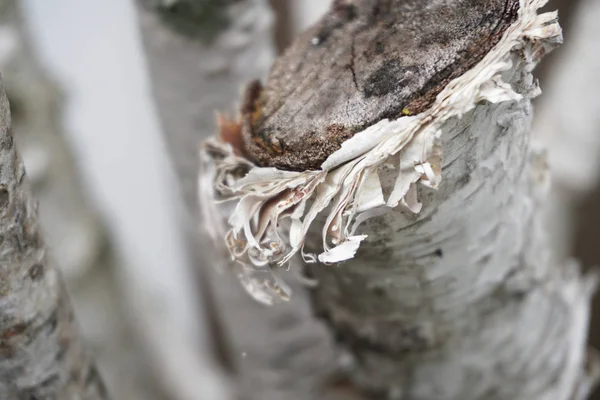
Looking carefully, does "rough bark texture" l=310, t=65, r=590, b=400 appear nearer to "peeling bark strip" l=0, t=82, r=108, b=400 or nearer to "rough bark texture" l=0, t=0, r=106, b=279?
"peeling bark strip" l=0, t=82, r=108, b=400

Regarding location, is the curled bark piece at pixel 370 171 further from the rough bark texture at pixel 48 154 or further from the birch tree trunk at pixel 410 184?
the rough bark texture at pixel 48 154

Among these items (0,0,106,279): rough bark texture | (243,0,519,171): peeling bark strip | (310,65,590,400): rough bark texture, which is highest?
(0,0,106,279): rough bark texture

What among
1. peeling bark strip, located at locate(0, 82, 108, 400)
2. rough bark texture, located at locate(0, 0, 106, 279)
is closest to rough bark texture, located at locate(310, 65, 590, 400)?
peeling bark strip, located at locate(0, 82, 108, 400)

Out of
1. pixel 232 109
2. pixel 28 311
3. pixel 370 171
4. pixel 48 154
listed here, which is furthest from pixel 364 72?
pixel 48 154

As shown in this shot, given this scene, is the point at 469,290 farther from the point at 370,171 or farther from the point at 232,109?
the point at 232,109

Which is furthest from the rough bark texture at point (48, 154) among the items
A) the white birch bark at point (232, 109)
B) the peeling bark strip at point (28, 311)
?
the peeling bark strip at point (28, 311)
